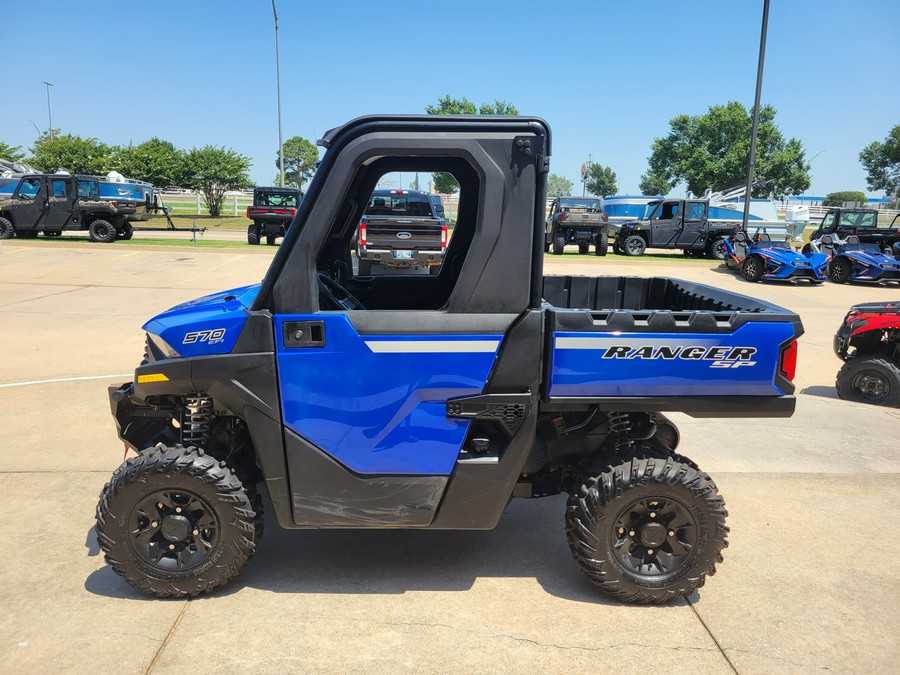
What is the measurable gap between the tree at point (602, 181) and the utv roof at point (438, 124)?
107 m

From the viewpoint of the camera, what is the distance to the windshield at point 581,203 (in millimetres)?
22984

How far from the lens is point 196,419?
10.3 ft

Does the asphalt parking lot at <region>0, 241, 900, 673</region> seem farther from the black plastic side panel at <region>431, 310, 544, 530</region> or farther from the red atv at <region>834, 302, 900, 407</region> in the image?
the red atv at <region>834, 302, 900, 407</region>

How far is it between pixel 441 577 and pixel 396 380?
1148 millimetres

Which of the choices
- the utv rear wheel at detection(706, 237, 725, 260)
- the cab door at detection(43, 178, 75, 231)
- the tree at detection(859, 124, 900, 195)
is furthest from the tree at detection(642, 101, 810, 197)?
the cab door at detection(43, 178, 75, 231)

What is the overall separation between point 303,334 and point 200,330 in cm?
50

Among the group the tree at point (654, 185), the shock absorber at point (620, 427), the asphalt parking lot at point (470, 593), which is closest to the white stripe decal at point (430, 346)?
the shock absorber at point (620, 427)

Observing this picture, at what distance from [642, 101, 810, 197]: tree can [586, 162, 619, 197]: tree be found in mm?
33531

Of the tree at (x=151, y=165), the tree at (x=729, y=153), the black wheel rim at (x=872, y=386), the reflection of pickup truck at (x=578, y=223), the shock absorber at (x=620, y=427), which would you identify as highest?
the tree at (x=729, y=153)

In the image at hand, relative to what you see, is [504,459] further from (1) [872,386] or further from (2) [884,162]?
(2) [884,162]

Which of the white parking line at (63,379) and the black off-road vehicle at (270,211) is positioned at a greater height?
the black off-road vehicle at (270,211)

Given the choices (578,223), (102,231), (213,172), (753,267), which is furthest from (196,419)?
(213,172)

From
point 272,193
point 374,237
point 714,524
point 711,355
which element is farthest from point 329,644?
point 272,193

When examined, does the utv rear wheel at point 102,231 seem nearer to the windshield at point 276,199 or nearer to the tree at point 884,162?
the windshield at point 276,199
